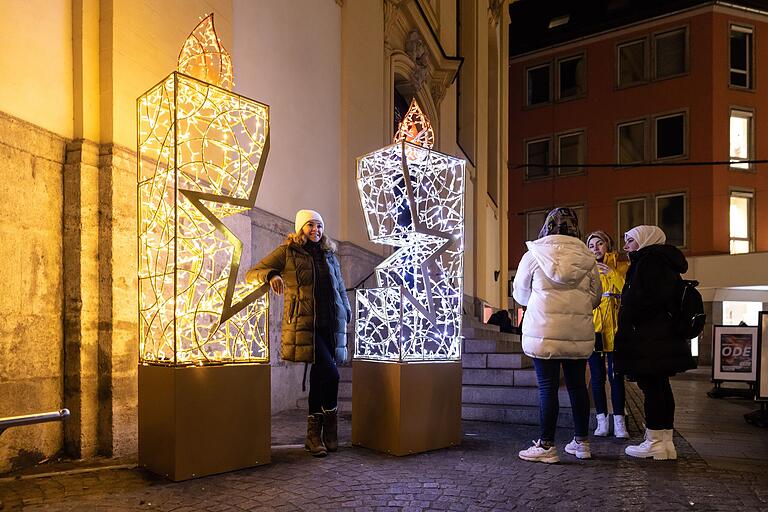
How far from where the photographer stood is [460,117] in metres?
18.5

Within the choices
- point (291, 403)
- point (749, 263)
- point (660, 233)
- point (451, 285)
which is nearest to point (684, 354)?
point (660, 233)

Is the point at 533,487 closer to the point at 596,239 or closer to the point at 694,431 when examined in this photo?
the point at 596,239

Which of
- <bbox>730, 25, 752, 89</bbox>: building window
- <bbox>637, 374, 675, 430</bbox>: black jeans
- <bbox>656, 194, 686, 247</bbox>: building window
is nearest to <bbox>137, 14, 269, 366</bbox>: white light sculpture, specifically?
<bbox>637, 374, 675, 430</bbox>: black jeans

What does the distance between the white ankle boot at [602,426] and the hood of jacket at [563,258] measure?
1.79m

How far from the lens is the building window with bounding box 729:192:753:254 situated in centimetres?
2292

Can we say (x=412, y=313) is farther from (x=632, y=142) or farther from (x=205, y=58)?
(x=632, y=142)

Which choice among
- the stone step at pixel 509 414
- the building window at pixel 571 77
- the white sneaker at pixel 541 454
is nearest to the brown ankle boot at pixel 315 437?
the white sneaker at pixel 541 454

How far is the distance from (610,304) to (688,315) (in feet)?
3.56

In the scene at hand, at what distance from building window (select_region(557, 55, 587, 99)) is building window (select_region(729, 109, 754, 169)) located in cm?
522

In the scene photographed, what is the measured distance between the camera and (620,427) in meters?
6.03

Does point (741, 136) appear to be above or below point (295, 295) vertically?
above

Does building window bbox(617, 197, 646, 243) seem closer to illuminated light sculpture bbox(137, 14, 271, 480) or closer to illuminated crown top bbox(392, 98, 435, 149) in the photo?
illuminated crown top bbox(392, 98, 435, 149)

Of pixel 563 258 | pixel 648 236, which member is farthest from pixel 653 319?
pixel 563 258

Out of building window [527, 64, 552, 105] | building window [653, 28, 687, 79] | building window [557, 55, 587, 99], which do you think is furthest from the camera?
building window [527, 64, 552, 105]
